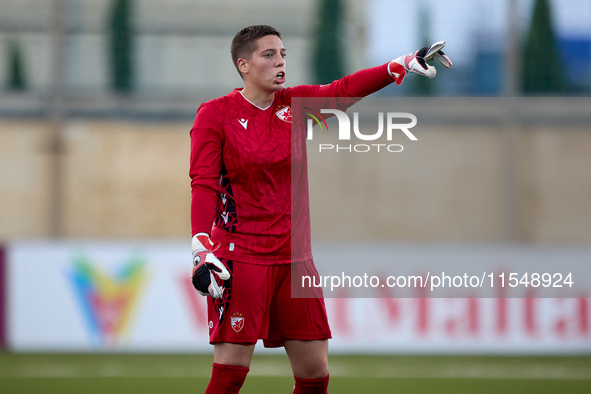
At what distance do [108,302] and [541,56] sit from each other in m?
5.39

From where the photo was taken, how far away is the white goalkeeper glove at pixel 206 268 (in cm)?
265

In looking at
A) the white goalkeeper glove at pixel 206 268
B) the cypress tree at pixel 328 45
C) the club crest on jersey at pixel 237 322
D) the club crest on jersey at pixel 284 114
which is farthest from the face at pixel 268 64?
the cypress tree at pixel 328 45

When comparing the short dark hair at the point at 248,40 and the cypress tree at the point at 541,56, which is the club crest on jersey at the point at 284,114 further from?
the cypress tree at the point at 541,56

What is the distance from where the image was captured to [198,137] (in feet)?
9.12

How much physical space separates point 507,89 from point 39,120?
5.41m

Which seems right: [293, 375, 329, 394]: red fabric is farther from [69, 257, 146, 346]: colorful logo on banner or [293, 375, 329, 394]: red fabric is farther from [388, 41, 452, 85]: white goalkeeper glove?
[69, 257, 146, 346]: colorful logo on banner

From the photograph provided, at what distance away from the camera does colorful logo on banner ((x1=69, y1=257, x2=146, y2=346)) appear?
247 inches

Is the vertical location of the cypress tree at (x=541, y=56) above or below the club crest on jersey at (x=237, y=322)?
above

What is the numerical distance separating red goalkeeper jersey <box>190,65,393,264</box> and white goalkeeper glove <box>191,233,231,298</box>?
0.25 ft

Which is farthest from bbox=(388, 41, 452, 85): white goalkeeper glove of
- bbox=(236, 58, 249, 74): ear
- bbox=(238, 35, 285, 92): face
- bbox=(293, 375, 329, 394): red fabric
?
bbox=(293, 375, 329, 394): red fabric

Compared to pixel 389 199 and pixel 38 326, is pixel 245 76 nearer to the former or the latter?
pixel 38 326

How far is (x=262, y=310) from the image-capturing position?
2.82 meters

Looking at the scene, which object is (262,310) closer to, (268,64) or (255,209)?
(255,209)

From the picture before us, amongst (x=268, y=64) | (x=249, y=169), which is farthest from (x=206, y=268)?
(x=268, y=64)
